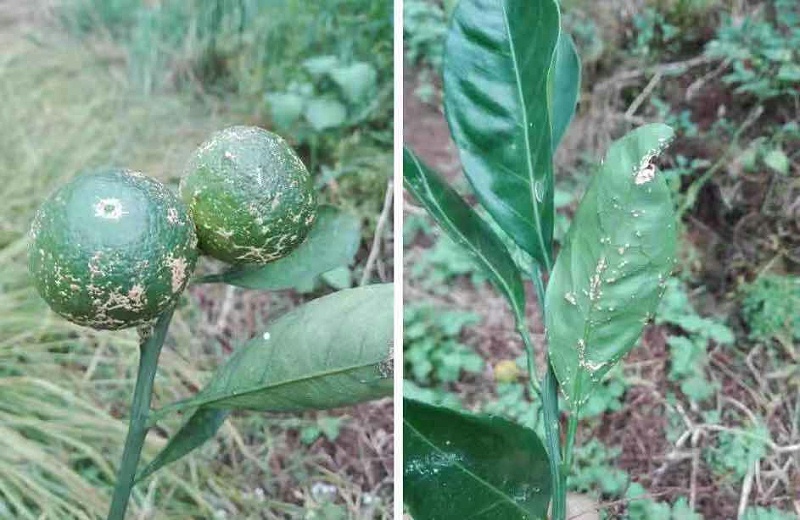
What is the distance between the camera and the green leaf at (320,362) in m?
0.62

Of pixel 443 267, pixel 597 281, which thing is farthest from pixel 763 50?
pixel 597 281

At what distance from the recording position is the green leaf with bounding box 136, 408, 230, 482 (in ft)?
2.24

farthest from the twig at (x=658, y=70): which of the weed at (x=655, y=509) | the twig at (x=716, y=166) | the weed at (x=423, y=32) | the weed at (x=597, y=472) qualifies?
the weed at (x=655, y=509)

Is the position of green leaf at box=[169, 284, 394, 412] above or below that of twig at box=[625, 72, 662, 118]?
above

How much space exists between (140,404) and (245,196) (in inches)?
6.6

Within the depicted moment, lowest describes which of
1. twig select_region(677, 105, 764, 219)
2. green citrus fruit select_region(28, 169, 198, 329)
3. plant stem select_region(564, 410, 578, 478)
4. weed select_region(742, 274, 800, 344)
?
weed select_region(742, 274, 800, 344)

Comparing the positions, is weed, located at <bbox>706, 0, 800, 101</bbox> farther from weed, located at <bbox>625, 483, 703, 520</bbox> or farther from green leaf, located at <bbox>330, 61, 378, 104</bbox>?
weed, located at <bbox>625, 483, 703, 520</bbox>

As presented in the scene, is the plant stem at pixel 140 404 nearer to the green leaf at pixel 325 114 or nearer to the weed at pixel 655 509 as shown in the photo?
the weed at pixel 655 509

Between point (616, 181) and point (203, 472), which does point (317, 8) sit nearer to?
point (203, 472)

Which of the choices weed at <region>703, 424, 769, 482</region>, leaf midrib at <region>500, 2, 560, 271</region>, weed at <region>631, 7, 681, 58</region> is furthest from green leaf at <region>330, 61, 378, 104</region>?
leaf midrib at <region>500, 2, 560, 271</region>

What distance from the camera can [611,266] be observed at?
63cm

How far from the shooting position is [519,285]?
0.72 metres

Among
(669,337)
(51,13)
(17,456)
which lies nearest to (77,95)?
(51,13)

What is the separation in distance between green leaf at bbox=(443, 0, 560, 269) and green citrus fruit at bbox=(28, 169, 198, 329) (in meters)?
0.23
